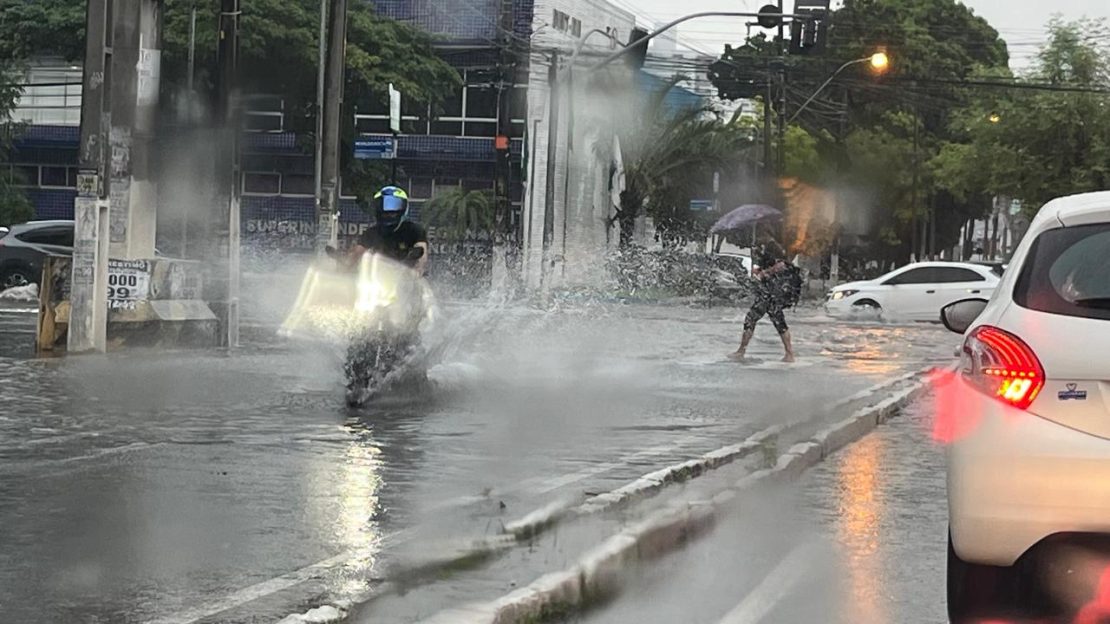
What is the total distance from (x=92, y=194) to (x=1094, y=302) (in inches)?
518

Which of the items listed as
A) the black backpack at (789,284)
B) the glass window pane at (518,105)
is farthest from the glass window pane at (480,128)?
the black backpack at (789,284)

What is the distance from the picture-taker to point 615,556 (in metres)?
6.90

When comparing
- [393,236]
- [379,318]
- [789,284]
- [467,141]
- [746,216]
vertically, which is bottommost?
[379,318]

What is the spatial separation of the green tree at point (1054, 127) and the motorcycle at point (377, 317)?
129 feet

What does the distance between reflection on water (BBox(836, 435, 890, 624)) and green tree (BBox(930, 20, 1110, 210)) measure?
39660 millimetres

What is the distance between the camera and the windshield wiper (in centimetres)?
527

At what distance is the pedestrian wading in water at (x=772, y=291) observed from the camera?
67.4ft

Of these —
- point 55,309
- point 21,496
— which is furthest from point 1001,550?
point 55,309

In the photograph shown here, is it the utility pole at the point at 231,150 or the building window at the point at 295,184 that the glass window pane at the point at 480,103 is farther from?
→ the utility pole at the point at 231,150

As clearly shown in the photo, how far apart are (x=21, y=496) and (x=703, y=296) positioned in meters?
36.6

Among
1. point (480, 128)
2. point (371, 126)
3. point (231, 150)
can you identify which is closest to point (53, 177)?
point (371, 126)

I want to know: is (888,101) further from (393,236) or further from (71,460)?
(71,460)

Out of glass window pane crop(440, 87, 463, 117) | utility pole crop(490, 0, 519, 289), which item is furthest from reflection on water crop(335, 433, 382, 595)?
glass window pane crop(440, 87, 463, 117)

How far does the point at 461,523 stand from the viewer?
7723 mm
